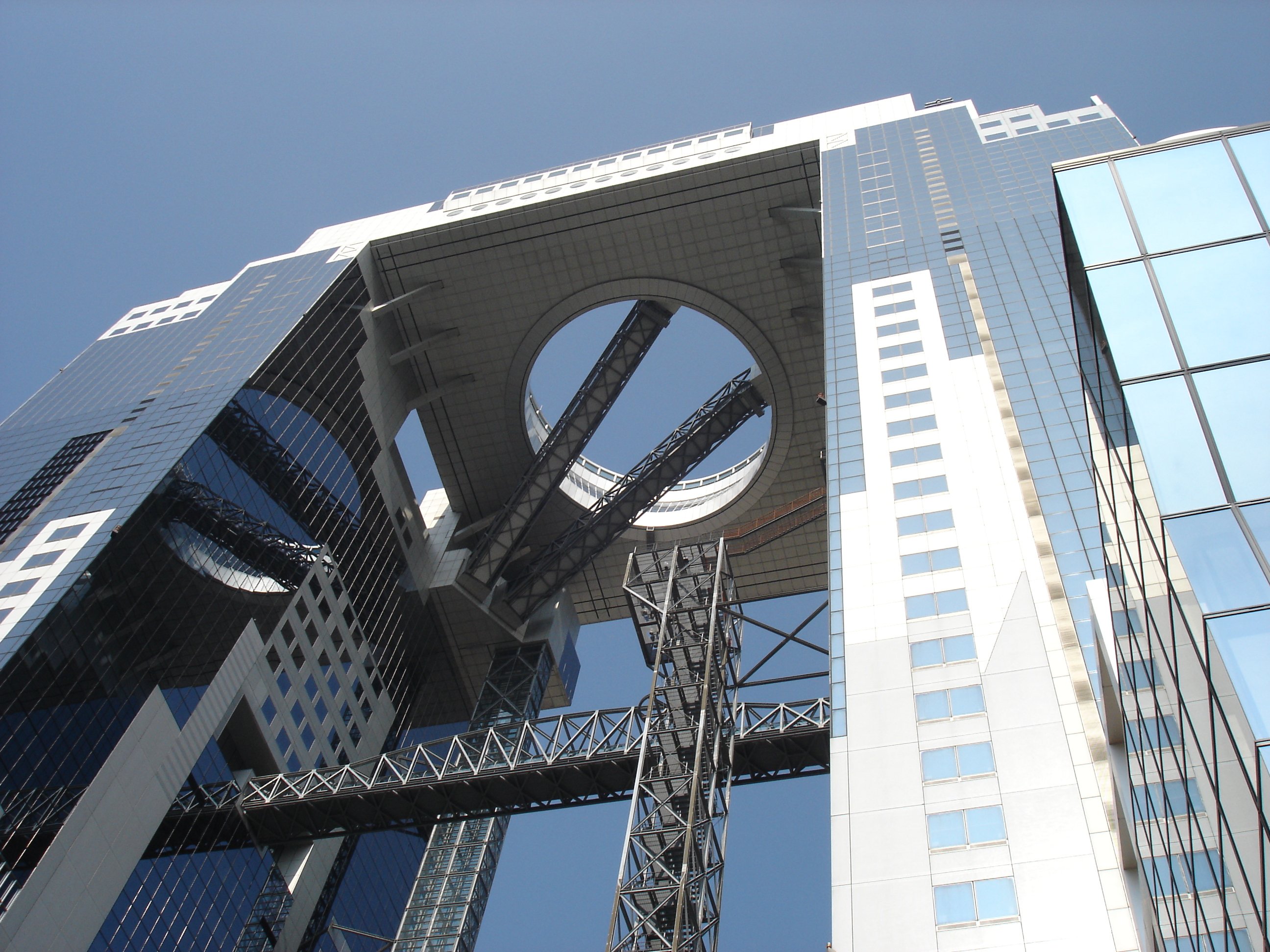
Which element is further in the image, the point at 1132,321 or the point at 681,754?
the point at 681,754

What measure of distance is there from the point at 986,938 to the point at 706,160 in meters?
44.1

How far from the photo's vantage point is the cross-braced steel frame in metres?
37.5

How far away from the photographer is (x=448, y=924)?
180ft

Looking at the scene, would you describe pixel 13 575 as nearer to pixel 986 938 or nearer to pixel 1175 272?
pixel 986 938

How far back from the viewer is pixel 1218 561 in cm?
1347

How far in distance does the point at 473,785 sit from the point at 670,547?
2205 cm

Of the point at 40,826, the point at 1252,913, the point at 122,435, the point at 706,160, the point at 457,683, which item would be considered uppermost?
the point at 706,160

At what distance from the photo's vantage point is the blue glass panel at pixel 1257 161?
16.4 metres

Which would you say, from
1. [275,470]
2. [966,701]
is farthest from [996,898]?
[275,470]

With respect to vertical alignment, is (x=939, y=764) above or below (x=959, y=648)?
below

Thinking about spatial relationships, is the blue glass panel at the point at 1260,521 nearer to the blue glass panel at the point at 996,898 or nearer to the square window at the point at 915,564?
the blue glass panel at the point at 996,898

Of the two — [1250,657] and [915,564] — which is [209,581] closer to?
[915,564]

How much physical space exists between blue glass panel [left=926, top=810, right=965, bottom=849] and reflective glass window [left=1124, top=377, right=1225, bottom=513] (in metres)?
14.9

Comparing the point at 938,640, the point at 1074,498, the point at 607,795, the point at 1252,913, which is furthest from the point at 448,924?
the point at 1252,913
